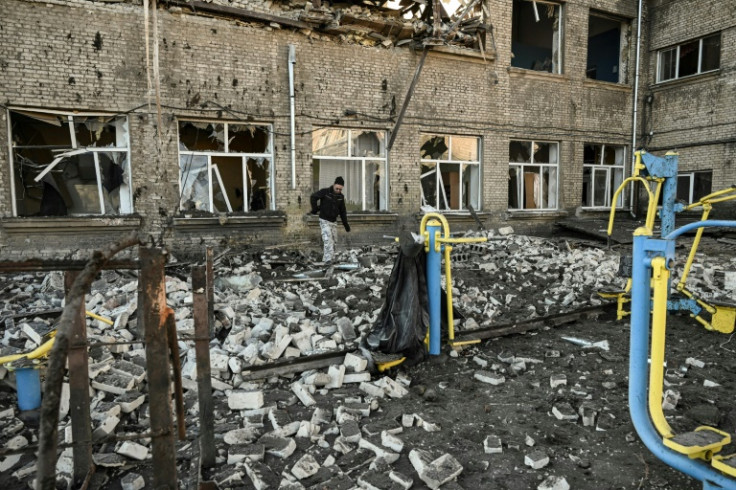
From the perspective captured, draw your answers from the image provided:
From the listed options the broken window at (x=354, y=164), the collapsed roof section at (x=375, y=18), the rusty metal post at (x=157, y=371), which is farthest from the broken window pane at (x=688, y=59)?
the rusty metal post at (x=157, y=371)

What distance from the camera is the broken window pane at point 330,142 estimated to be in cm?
1064

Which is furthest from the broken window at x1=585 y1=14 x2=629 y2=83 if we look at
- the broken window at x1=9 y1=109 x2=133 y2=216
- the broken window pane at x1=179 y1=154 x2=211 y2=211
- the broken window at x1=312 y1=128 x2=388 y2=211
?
the broken window at x1=9 y1=109 x2=133 y2=216

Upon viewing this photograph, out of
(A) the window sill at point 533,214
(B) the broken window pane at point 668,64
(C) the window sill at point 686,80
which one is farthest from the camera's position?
(B) the broken window pane at point 668,64

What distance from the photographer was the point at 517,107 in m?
12.9

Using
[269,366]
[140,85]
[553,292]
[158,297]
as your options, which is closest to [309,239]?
[140,85]

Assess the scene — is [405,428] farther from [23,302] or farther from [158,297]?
[23,302]

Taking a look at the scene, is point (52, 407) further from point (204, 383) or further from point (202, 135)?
point (202, 135)

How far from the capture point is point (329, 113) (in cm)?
1060

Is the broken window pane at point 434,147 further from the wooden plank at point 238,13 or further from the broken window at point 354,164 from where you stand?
the wooden plank at point 238,13

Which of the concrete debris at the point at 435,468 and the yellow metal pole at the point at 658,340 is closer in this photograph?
the yellow metal pole at the point at 658,340

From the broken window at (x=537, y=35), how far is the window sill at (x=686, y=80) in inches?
140

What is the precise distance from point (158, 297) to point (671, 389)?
4.40m

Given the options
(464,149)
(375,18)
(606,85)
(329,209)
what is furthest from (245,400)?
(606,85)

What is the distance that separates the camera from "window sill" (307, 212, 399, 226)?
1078cm
